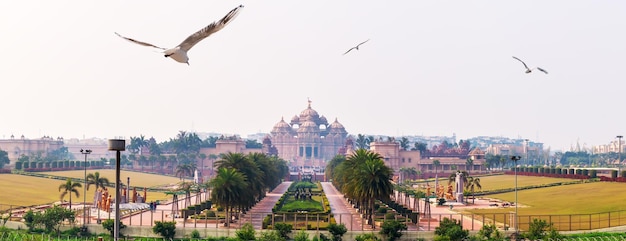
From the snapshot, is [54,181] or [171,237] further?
[54,181]

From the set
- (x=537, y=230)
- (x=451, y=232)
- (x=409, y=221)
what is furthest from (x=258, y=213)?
(x=537, y=230)

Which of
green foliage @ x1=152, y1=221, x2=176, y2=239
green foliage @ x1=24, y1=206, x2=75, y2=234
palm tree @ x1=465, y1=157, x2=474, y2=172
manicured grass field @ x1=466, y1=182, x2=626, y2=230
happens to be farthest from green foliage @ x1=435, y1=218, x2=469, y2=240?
palm tree @ x1=465, y1=157, x2=474, y2=172

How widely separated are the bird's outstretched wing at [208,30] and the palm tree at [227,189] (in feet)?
110

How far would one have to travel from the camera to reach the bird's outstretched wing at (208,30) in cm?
1499

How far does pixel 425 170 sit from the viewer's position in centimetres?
15612

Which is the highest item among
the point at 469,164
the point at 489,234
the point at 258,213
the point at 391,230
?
the point at 469,164

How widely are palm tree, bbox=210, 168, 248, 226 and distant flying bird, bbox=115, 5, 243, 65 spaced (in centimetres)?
3334

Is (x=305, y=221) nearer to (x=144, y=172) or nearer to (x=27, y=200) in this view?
(x=27, y=200)

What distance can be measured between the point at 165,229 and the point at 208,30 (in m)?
28.8

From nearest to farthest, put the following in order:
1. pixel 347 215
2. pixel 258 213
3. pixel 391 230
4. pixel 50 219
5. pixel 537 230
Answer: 1. pixel 537 230
2. pixel 391 230
3. pixel 50 219
4. pixel 258 213
5. pixel 347 215

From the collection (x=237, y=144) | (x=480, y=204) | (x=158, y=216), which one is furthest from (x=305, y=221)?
(x=237, y=144)

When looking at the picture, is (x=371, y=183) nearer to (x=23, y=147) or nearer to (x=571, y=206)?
(x=571, y=206)

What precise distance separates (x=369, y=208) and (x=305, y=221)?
6.65 m

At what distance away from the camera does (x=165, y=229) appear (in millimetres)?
42781
